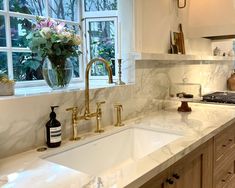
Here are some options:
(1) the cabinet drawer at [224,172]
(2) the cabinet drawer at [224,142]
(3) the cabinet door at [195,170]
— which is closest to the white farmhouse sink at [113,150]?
(3) the cabinet door at [195,170]

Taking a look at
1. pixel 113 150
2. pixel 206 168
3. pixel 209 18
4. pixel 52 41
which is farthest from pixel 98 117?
pixel 209 18

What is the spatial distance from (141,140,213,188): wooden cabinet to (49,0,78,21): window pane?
132 cm

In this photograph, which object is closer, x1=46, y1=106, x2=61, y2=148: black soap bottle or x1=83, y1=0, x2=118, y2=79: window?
x1=46, y1=106, x2=61, y2=148: black soap bottle

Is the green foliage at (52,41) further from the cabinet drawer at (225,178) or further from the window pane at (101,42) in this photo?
the cabinet drawer at (225,178)

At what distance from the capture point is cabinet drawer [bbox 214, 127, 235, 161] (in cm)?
175

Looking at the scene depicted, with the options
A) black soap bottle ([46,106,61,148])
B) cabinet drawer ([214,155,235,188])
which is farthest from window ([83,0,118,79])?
cabinet drawer ([214,155,235,188])

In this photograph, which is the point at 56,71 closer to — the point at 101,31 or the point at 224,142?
the point at 101,31

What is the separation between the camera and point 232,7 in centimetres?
263

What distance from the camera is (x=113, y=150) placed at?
164 cm

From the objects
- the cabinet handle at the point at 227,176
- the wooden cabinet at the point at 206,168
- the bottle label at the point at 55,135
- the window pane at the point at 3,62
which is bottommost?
the cabinet handle at the point at 227,176

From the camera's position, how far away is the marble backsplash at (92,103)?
1.23 meters

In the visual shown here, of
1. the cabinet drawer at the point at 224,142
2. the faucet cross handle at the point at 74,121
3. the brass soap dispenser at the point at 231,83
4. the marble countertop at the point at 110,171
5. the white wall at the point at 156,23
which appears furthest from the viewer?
the brass soap dispenser at the point at 231,83

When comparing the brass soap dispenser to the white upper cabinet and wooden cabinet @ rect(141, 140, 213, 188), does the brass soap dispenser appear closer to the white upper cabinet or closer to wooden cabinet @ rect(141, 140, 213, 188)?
the white upper cabinet

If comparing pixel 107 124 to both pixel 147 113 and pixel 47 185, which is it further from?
pixel 47 185
